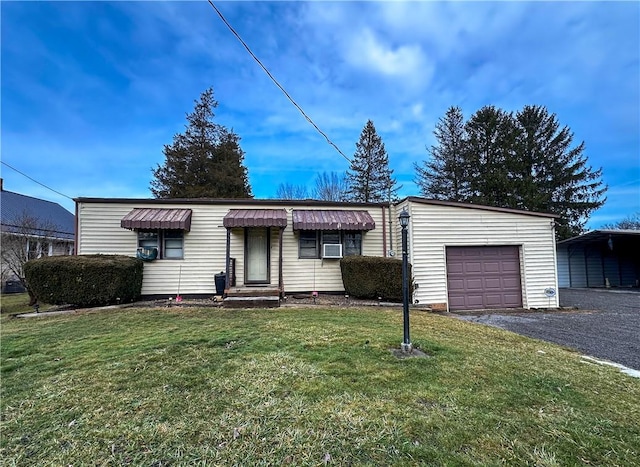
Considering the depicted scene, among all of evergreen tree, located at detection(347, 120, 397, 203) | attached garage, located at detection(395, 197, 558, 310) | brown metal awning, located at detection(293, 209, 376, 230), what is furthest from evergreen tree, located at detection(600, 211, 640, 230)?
brown metal awning, located at detection(293, 209, 376, 230)

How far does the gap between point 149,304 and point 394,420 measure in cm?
825

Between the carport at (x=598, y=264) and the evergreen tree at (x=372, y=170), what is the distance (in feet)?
39.2

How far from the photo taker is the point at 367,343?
448 cm

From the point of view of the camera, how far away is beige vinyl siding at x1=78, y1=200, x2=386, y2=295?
940cm

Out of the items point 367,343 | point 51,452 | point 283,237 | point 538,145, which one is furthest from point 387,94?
point 538,145

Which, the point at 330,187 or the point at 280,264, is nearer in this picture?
the point at 280,264

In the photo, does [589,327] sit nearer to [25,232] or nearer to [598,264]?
[598,264]

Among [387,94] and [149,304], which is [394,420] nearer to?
[149,304]

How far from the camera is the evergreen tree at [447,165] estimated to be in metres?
23.2

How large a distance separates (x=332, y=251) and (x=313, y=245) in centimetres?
71

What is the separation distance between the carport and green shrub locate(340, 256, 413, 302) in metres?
15.0

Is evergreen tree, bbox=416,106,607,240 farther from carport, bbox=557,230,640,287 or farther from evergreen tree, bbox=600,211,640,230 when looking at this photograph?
evergreen tree, bbox=600,211,640,230

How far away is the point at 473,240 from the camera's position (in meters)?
9.63

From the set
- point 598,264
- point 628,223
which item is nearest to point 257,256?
point 598,264
